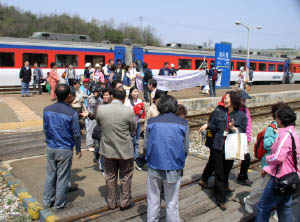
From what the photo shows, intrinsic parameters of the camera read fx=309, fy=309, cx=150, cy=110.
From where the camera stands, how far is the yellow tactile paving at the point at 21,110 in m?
11.5

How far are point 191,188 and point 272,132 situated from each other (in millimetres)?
2023

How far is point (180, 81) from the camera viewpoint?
1659cm

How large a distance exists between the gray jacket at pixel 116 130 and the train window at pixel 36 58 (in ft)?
52.7

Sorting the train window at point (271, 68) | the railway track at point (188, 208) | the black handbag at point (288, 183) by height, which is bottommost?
the railway track at point (188, 208)

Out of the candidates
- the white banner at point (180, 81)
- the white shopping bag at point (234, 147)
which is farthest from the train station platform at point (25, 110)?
the white shopping bag at point (234, 147)

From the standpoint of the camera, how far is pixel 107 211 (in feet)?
15.2

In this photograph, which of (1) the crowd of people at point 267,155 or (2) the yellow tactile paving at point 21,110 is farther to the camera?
(2) the yellow tactile paving at point 21,110

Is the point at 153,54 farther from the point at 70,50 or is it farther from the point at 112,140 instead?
the point at 112,140

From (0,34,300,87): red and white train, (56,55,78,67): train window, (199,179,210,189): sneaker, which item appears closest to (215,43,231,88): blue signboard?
(0,34,300,87): red and white train

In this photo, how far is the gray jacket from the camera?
4.32 meters

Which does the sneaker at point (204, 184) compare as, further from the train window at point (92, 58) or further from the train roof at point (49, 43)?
the train window at point (92, 58)

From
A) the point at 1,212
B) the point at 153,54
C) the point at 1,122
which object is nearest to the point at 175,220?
the point at 1,212

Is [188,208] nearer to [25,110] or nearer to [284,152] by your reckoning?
[284,152]

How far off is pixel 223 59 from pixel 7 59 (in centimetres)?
1374
